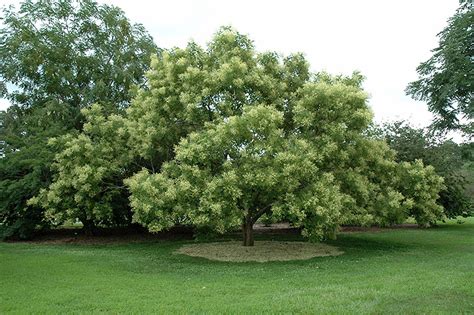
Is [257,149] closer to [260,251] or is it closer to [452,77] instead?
[260,251]

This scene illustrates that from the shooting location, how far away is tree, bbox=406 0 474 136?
22.1m

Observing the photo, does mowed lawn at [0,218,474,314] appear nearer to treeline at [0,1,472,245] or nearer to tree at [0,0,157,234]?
treeline at [0,1,472,245]

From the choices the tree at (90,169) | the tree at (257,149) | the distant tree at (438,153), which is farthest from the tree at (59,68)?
the distant tree at (438,153)

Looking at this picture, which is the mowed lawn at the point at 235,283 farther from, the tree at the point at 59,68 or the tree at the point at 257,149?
the tree at the point at 59,68

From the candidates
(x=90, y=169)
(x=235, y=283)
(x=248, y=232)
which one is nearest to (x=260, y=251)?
(x=248, y=232)

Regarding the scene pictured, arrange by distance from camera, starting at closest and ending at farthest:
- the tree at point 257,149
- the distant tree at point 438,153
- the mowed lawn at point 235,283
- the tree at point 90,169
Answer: the mowed lawn at point 235,283 → the tree at point 257,149 → the tree at point 90,169 → the distant tree at point 438,153

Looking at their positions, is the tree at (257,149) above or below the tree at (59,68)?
below

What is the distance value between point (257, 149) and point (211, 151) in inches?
56.0

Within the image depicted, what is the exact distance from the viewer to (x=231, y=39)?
1622 cm

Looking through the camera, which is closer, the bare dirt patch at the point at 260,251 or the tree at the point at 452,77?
the bare dirt patch at the point at 260,251

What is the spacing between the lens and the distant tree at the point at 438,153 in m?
26.8

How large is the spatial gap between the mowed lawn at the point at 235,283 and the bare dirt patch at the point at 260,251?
773 mm

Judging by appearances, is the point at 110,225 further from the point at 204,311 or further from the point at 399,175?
the point at 204,311

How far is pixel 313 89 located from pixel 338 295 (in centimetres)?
772
